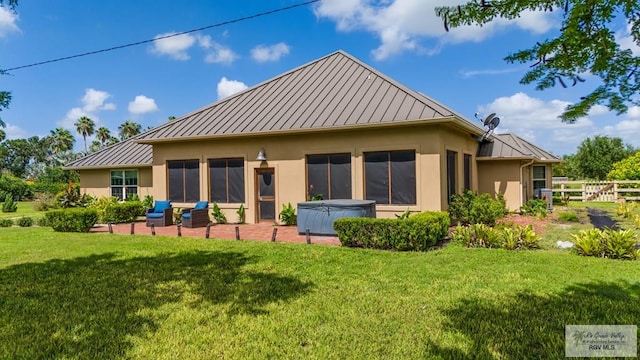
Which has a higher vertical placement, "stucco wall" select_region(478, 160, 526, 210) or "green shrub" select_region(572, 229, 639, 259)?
"stucco wall" select_region(478, 160, 526, 210)

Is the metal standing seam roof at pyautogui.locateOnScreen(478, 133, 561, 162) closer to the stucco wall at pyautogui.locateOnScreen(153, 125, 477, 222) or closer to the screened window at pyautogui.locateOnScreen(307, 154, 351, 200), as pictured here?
the stucco wall at pyautogui.locateOnScreen(153, 125, 477, 222)

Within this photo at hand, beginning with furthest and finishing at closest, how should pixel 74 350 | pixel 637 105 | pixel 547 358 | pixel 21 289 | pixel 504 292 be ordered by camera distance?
pixel 21 289
pixel 504 292
pixel 74 350
pixel 547 358
pixel 637 105

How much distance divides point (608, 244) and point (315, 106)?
30.8 feet

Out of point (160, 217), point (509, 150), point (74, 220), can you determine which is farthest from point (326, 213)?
point (509, 150)

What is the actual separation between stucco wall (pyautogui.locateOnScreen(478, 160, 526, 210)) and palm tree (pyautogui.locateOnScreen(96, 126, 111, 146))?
2321 inches

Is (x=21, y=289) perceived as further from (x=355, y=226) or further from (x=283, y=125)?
(x=283, y=125)

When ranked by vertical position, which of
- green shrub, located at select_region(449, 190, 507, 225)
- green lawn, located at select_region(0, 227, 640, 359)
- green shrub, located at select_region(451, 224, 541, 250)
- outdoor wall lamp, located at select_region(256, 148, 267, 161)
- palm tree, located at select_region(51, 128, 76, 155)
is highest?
palm tree, located at select_region(51, 128, 76, 155)

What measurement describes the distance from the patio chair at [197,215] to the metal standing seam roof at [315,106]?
2.63 metres

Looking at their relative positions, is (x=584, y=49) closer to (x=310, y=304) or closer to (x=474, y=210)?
(x=310, y=304)

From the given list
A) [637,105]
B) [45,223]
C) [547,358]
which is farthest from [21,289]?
[45,223]

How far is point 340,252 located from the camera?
8281mm

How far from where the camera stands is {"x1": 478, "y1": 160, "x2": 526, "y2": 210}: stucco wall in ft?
54.6

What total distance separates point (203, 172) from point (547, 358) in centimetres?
1301

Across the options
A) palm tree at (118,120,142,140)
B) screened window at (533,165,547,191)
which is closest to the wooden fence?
screened window at (533,165,547,191)
